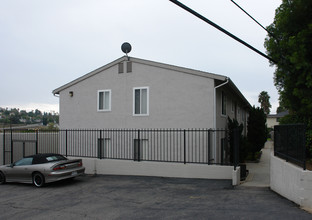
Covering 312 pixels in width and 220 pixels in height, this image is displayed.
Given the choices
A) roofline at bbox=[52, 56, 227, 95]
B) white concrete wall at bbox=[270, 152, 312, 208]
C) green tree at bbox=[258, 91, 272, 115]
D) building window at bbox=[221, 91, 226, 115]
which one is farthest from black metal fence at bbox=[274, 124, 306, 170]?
green tree at bbox=[258, 91, 272, 115]

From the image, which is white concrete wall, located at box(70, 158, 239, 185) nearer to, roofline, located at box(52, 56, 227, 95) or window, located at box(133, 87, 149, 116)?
window, located at box(133, 87, 149, 116)

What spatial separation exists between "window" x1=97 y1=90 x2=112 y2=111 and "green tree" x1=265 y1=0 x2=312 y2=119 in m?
8.34

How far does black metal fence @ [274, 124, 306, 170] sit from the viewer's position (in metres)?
6.91

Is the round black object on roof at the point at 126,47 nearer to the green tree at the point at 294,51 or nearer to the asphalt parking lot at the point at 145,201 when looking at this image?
the asphalt parking lot at the point at 145,201

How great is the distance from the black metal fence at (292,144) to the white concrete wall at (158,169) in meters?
1.69

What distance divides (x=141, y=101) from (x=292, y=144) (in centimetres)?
799

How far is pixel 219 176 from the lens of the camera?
418 inches

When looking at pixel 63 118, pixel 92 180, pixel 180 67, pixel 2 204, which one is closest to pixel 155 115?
pixel 180 67

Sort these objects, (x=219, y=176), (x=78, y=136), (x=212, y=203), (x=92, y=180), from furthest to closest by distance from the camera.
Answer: (x=78, y=136) → (x=92, y=180) → (x=219, y=176) → (x=212, y=203)

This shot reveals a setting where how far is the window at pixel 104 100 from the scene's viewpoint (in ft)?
49.6

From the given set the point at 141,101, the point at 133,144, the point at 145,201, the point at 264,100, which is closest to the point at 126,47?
→ the point at 141,101

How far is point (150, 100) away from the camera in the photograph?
13.9 metres

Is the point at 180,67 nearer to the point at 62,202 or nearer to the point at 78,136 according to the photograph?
the point at 78,136

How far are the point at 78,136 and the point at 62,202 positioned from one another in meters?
7.44
